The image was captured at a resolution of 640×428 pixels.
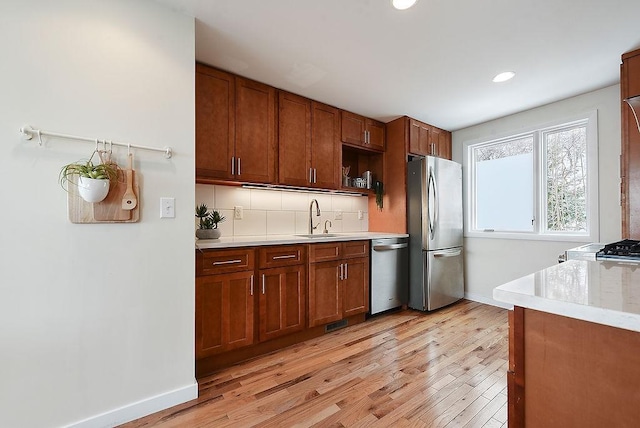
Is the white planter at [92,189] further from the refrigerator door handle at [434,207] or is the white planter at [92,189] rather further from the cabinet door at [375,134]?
the refrigerator door handle at [434,207]

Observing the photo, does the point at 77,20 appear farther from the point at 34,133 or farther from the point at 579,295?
the point at 579,295

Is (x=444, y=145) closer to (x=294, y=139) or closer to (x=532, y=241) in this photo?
(x=532, y=241)

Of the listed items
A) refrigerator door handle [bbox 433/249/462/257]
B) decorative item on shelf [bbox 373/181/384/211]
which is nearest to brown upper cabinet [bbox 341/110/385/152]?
decorative item on shelf [bbox 373/181/384/211]

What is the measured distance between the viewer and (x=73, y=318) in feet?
4.57

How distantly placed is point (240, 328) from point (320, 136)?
1995mm

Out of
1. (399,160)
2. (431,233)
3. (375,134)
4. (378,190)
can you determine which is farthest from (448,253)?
(375,134)

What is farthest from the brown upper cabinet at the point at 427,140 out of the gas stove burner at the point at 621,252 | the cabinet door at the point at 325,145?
the gas stove burner at the point at 621,252

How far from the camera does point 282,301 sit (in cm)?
234

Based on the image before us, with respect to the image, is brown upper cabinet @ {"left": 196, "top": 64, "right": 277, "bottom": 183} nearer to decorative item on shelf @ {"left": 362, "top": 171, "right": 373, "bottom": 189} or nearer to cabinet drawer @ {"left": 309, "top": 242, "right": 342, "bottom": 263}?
cabinet drawer @ {"left": 309, "top": 242, "right": 342, "bottom": 263}

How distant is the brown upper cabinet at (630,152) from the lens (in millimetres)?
1979

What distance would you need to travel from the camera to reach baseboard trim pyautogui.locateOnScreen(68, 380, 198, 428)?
4.70 feet

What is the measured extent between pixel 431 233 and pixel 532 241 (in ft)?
3.73

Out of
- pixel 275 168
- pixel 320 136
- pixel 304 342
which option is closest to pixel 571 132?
pixel 320 136

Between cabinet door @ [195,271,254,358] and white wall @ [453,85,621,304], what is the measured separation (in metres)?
3.01
